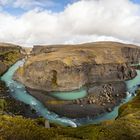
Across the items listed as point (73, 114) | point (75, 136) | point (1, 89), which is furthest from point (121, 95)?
point (75, 136)

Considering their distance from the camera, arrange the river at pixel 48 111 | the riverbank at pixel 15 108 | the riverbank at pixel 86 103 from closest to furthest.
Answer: the river at pixel 48 111 → the riverbank at pixel 15 108 → the riverbank at pixel 86 103

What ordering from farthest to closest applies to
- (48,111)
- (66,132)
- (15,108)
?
1. (15,108)
2. (48,111)
3. (66,132)

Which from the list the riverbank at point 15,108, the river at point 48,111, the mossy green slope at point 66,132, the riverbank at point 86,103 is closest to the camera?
the mossy green slope at point 66,132

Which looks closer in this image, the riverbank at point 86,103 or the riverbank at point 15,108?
the riverbank at point 15,108

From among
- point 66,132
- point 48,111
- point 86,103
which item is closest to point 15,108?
point 48,111

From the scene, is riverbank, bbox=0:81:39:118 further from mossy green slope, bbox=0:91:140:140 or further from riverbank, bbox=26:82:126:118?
mossy green slope, bbox=0:91:140:140

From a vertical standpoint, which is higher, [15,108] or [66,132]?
[66,132]

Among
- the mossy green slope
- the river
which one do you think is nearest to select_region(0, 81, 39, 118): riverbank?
the river

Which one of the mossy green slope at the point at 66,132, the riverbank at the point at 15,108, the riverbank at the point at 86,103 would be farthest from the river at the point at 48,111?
the mossy green slope at the point at 66,132

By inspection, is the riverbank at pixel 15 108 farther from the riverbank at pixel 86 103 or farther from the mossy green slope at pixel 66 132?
the mossy green slope at pixel 66 132

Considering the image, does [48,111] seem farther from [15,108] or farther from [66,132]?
[66,132]

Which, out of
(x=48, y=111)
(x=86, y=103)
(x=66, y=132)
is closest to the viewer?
(x=66, y=132)
